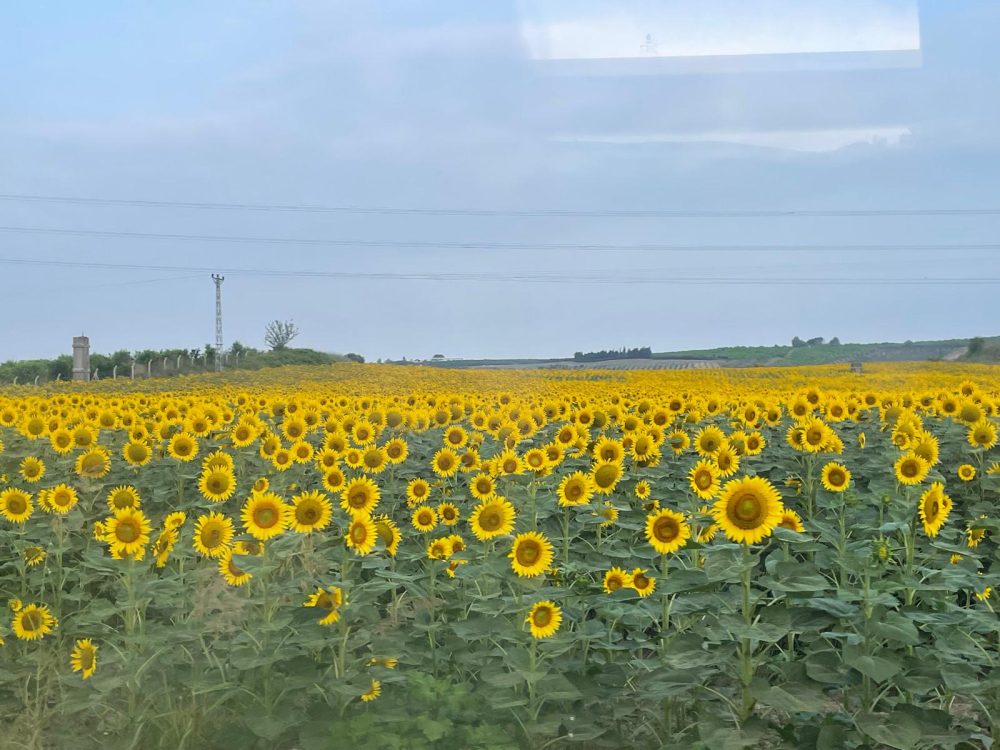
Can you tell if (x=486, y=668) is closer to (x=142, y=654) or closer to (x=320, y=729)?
(x=320, y=729)

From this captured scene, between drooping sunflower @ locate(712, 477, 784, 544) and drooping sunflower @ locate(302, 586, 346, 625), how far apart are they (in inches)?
70.5

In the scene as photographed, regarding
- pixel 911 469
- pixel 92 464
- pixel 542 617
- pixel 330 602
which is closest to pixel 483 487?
pixel 330 602

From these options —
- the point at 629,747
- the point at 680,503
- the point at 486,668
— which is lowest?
the point at 629,747

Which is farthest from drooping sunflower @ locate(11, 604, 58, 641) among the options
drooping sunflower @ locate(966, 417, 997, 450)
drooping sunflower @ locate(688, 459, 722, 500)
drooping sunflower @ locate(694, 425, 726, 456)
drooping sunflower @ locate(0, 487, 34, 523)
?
drooping sunflower @ locate(966, 417, 997, 450)

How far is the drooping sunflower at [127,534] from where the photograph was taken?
4.54 meters

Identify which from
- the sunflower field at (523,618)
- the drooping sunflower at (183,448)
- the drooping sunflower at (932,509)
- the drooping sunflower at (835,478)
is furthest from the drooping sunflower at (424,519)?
the drooping sunflower at (183,448)

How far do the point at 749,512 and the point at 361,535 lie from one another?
2.02 meters

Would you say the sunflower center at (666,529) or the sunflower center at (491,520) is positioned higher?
the sunflower center at (666,529)

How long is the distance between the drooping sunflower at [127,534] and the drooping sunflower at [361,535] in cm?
113

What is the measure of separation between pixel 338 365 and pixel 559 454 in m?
31.3

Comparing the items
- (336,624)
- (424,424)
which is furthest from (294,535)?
(424,424)

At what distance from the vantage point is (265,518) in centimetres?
425

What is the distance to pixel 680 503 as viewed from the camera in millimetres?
6062

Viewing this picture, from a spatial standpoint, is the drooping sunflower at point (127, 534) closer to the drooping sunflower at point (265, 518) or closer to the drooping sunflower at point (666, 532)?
the drooping sunflower at point (265, 518)
